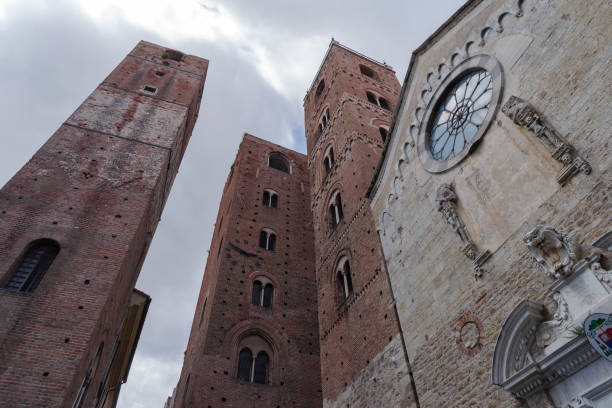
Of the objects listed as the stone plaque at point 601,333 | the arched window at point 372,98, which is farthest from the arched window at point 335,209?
the stone plaque at point 601,333

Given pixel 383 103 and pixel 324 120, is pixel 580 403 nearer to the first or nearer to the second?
pixel 383 103

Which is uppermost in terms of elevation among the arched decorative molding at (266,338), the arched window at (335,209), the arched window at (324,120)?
the arched window at (324,120)

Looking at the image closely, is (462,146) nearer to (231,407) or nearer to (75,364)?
(75,364)

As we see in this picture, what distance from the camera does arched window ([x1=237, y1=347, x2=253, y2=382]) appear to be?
1180 centimetres

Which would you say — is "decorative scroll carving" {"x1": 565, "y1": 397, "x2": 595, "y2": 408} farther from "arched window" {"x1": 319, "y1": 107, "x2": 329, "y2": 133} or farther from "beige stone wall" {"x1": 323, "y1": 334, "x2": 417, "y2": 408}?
"arched window" {"x1": 319, "y1": 107, "x2": 329, "y2": 133}

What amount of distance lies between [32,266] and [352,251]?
282 inches

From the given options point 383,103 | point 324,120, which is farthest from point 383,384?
point 383,103

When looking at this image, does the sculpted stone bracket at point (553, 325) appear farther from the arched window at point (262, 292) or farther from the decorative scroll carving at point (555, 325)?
the arched window at point (262, 292)

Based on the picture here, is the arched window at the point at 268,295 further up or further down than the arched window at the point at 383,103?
further down

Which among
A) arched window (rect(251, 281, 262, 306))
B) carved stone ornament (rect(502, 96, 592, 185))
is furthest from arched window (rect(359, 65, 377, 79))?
carved stone ornament (rect(502, 96, 592, 185))

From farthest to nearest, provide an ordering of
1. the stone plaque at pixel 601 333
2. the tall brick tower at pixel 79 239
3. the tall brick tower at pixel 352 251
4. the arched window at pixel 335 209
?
the arched window at pixel 335 209 → the tall brick tower at pixel 352 251 → the tall brick tower at pixel 79 239 → the stone plaque at pixel 601 333

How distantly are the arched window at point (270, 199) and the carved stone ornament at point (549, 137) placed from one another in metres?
13.4

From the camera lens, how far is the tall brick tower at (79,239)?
6516 mm

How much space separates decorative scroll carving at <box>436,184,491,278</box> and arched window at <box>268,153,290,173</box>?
1510cm
